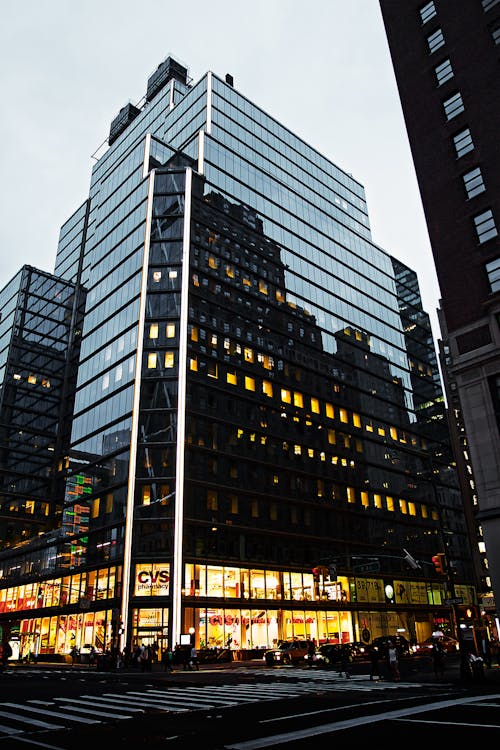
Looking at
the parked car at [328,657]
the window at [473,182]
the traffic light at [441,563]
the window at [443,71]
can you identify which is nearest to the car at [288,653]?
the parked car at [328,657]

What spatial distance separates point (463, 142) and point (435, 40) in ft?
29.2

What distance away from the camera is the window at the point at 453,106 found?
123 feet

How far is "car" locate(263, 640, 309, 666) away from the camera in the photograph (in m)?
43.7

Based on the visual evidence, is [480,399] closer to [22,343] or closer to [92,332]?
[92,332]

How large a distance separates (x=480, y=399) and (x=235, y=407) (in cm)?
3767

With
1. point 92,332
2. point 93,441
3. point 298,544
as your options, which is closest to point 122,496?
point 93,441

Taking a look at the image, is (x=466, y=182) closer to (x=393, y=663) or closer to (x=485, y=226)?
(x=485, y=226)

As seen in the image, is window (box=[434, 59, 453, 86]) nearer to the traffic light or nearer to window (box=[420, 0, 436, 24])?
window (box=[420, 0, 436, 24])

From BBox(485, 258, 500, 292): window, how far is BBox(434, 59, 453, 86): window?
1415cm

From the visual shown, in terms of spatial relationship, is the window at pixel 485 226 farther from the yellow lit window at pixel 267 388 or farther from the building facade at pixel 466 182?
the yellow lit window at pixel 267 388

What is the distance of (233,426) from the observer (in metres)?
64.6

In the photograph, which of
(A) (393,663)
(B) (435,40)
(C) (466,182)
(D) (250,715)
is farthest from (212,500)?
(D) (250,715)

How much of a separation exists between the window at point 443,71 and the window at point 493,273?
14.2 m

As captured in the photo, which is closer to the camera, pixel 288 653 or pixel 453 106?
pixel 453 106
